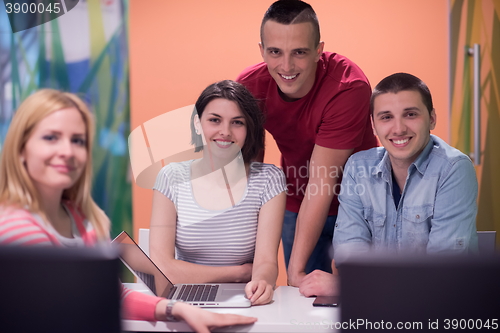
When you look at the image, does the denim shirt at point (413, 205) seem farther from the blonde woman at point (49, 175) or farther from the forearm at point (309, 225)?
the blonde woman at point (49, 175)

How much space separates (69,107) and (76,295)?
391mm

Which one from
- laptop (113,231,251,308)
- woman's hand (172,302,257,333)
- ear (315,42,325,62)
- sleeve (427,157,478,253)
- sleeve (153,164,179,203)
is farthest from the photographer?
ear (315,42,325,62)

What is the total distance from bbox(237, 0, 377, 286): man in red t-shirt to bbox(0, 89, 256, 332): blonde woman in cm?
87

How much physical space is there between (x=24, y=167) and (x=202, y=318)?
459 mm

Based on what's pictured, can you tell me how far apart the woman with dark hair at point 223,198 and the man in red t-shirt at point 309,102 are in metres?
0.15

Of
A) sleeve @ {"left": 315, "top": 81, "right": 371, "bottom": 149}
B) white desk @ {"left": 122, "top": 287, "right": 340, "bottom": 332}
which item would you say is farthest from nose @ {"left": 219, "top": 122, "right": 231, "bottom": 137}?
white desk @ {"left": 122, "top": 287, "right": 340, "bottom": 332}

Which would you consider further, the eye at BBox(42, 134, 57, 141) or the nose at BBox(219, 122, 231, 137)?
the nose at BBox(219, 122, 231, 137)

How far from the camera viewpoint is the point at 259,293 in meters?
1.17

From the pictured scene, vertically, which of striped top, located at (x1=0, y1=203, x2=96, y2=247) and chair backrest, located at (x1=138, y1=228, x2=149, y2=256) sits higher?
striped top, located at (x1=0, y1=203, x2=96, y2=247)

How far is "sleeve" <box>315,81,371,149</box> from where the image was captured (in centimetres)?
165

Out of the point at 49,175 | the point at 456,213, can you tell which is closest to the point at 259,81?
the point at 456,213

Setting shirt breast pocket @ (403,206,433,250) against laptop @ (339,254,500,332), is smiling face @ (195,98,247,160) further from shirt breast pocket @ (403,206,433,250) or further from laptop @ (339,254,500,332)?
laptop @ (339,254,500,332)

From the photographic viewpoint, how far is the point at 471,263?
0.61 m

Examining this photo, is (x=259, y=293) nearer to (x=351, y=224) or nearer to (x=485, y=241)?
(x=351, y=224)
